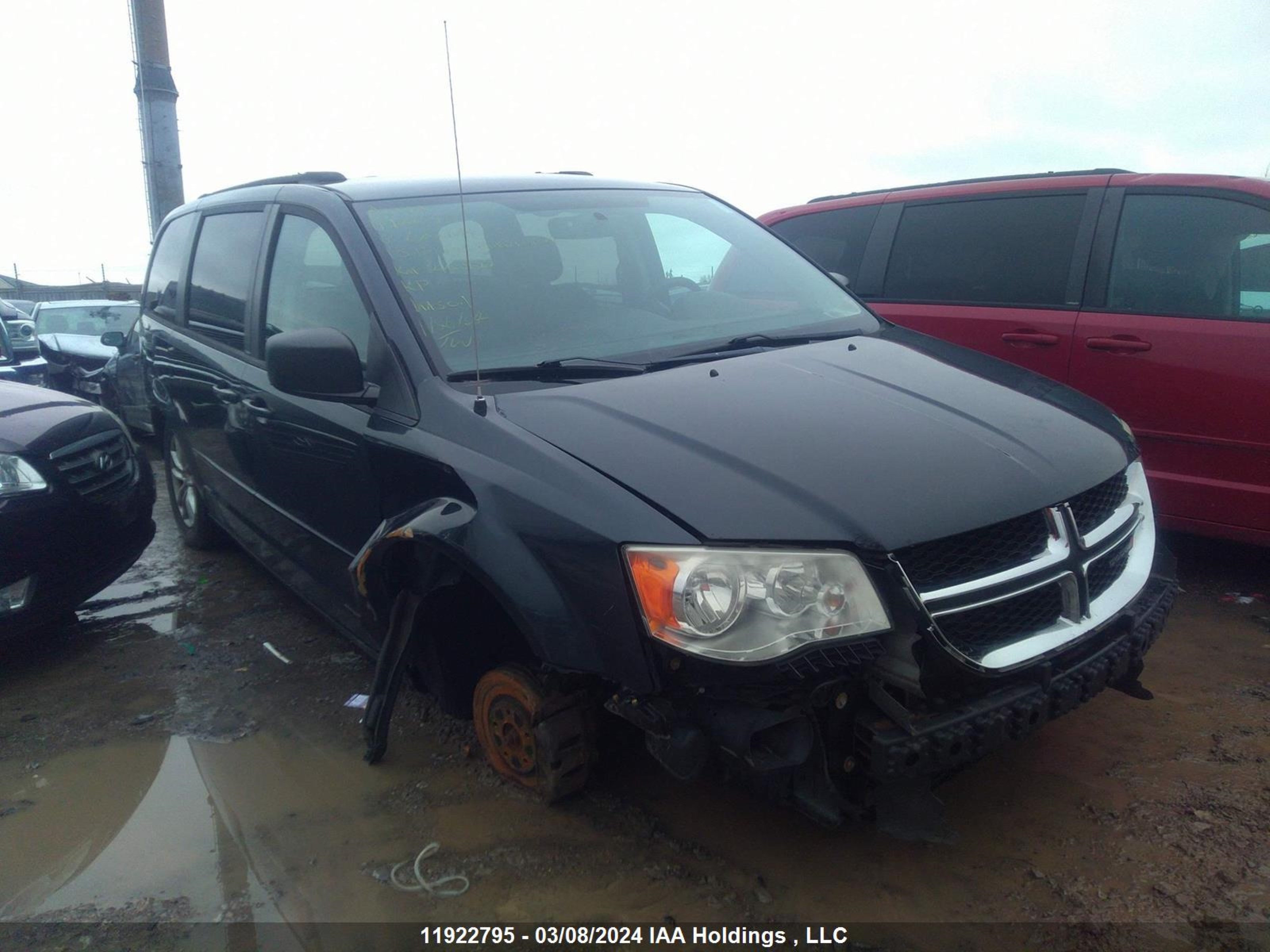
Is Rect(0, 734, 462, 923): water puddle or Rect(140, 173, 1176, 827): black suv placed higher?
Rect(140, 173, 1176, 827): black suv

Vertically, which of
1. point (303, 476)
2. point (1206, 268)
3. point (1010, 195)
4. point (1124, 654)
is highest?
point (1010, 195)

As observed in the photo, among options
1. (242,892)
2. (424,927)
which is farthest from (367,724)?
(424,927)

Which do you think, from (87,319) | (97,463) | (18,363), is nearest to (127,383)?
(18,363)

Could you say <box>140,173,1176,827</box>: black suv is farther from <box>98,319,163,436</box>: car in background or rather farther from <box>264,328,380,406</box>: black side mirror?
<box>98,319,163,436</box>: car in background

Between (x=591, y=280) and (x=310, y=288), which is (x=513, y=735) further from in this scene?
(x=310, y=288)

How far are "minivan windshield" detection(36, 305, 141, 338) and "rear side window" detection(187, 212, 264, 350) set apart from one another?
7847 millimetres

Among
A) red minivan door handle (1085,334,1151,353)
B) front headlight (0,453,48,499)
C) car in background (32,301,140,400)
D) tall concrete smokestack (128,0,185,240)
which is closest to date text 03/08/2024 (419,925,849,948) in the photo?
front headlight (0,453,48,499)

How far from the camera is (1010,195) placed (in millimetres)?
4648

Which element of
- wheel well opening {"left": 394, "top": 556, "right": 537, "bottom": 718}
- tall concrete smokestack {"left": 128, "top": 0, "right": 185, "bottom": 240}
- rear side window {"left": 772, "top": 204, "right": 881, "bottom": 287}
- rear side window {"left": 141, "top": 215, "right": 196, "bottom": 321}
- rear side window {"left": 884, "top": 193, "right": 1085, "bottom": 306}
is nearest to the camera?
wheel well opening {"left": 394, "top": 556, "right": 537, "bottom": 718}

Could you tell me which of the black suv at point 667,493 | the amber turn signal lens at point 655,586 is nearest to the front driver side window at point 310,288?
the black suv at point 667,493

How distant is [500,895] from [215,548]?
3643mm

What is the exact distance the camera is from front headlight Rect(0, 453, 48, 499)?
3.61 metres

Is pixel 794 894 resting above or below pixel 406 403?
below

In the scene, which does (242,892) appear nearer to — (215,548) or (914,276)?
(215,548)
